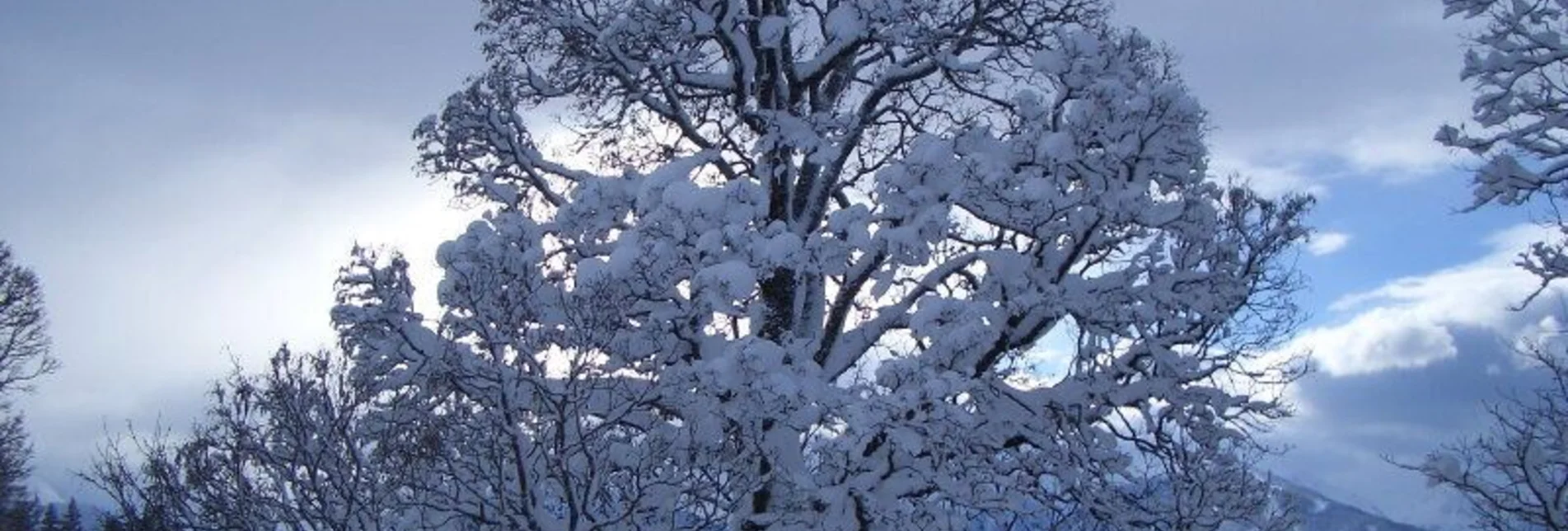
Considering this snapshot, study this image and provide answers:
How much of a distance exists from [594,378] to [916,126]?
4101mm

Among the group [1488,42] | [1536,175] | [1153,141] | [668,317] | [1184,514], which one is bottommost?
[1184,514]

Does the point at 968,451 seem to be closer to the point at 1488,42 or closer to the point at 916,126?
the point at 916,126

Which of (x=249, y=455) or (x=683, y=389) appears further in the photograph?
(x=249, y=455)

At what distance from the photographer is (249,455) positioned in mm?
10219

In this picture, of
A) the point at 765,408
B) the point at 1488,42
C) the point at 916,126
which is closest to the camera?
the point at 765,408

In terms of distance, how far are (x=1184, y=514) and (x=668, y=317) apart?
4687mm

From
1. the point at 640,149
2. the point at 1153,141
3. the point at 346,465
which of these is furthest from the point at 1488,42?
the point at 346,465

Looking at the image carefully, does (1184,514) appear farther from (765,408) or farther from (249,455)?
(249,455)

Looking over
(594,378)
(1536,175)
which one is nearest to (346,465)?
(594,378)

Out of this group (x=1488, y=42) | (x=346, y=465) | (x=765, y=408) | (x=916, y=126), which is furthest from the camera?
(x=1488, y=42)

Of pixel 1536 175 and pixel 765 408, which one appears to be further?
pixel 1536 175

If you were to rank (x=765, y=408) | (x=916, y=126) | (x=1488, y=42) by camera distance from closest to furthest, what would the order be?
1. (x=765, y=408)
2. (x=916, y=126)
3. (x=1488, y=42)

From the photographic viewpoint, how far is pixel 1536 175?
37.7 ft

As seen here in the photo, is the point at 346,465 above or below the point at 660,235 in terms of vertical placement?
below
